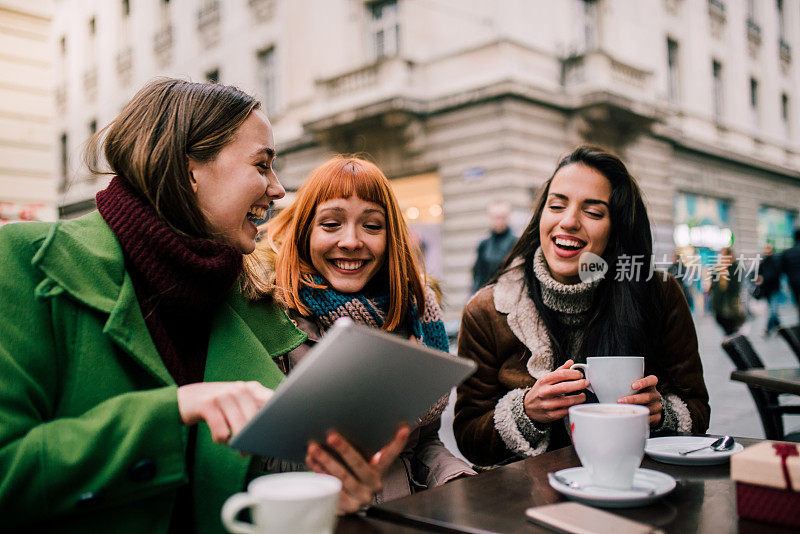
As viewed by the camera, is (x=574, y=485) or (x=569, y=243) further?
(x=569, y=243)

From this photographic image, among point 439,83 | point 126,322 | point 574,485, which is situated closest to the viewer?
point 574,485

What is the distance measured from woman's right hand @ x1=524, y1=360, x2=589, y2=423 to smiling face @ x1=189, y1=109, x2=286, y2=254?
830mm

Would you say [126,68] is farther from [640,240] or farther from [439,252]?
[640,240]

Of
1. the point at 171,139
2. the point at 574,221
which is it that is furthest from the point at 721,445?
the point at 171,139

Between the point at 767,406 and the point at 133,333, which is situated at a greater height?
the point at 133,333

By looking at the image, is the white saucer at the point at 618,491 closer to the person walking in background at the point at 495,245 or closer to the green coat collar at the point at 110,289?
the green coat collar at the point at 110,289

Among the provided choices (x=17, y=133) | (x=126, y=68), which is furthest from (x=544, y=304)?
(x=126, y=68)

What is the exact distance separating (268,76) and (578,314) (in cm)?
1227

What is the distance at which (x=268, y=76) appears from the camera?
13.1 metres

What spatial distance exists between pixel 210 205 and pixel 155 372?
1.45ft

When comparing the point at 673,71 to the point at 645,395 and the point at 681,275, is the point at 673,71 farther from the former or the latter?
the point at 645,395

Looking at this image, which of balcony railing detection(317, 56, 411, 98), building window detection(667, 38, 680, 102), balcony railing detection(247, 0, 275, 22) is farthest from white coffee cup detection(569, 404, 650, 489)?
balcony railing detection(247, 0, 275, 22)

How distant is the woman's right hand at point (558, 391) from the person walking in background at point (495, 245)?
16.4 feet

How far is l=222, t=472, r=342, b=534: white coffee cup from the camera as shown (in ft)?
2.47
